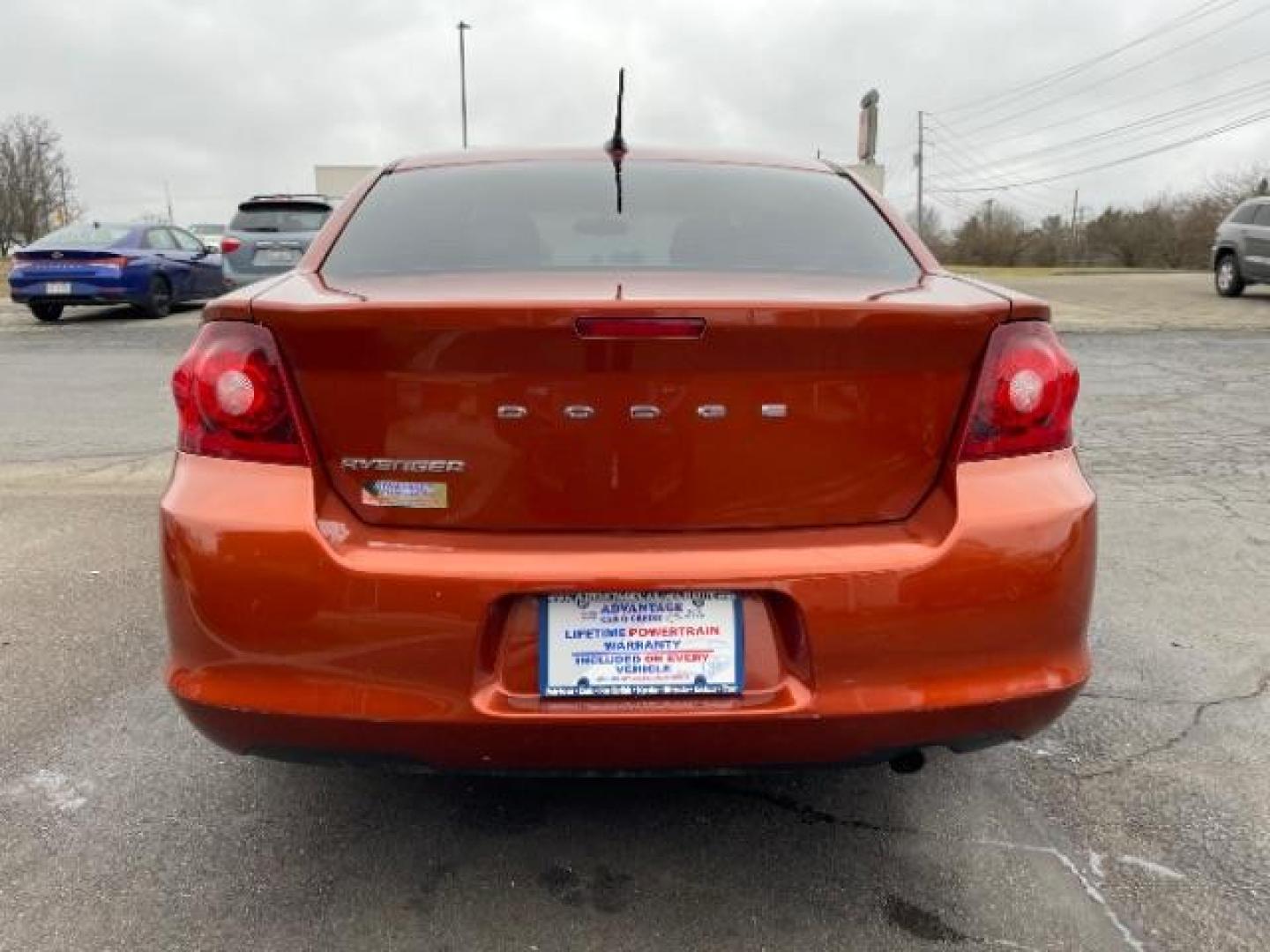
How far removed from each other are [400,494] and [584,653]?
45 centimetres

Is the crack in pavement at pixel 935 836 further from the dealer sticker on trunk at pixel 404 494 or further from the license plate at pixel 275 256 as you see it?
the license plate at pixel 275 256

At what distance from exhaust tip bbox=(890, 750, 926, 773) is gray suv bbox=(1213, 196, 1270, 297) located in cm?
1758

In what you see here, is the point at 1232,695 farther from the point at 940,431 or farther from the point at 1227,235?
the point at 1227,235

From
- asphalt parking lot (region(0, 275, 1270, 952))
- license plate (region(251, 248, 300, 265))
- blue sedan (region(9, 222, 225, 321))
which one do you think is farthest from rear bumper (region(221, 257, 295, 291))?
asphalt parking lot (region(0, 275, 1270, 952))

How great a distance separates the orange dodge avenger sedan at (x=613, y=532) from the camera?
6.17 ft

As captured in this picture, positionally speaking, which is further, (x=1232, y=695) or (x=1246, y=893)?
(x=1232, y=695)

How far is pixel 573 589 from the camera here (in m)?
1.87

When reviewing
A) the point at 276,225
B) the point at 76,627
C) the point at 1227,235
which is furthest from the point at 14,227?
the point at 76,627

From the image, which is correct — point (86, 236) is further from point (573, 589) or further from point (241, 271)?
point (573, 589)

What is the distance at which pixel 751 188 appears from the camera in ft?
9.24

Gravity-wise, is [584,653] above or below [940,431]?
below

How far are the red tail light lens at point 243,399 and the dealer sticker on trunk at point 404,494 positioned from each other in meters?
0.14

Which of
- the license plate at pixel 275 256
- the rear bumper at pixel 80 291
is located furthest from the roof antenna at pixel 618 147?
the rear bumper at pixel 80 291

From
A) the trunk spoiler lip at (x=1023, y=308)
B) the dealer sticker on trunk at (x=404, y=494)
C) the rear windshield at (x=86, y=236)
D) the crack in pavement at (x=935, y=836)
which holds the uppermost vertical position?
the rear windshield at (x=86, y=236)
